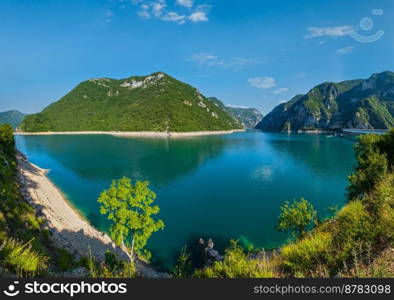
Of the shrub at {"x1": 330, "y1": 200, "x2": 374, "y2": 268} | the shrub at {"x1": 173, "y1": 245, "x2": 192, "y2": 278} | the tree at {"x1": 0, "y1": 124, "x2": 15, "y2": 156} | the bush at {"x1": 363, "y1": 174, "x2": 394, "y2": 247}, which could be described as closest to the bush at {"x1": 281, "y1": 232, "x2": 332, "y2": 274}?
the shrub at {"x1": 330, "y1": 200, "x2": 374, "y2": 268}

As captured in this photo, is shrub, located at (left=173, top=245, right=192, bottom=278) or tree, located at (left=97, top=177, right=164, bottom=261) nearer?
shrub, located at (left=173, top=245, right=192, bottom=278)

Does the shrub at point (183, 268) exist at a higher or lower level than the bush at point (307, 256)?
lower

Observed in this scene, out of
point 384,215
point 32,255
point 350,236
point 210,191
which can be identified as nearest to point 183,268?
point 32,255

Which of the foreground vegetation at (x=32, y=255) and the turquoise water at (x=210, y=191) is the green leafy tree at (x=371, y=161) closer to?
the turquoise water at (x=210, y=191)

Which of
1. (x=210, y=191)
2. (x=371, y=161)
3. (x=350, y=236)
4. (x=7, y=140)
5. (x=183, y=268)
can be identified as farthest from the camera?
(x=7, y=140)

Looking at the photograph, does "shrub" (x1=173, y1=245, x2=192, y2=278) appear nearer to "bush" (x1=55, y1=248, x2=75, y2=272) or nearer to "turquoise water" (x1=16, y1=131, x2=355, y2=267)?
"turquoise water" (x1=16, y1=131, x2=355, y2=267)

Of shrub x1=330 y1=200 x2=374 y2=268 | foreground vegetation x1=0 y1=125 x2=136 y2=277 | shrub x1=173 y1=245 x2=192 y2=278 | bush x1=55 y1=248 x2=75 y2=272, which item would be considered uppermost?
shrub x1=330 y1=200 x2=374 y2=268

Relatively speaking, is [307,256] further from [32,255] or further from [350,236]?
[32,255]

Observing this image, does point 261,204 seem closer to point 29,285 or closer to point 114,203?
point 114,203

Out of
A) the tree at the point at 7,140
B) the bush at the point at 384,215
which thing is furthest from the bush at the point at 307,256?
the tree at the point at 7,140
